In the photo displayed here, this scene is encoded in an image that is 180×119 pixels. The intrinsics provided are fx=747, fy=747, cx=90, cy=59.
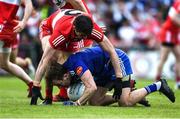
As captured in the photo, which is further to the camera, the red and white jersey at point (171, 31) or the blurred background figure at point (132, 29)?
the blurred background figure at point (132, 29)

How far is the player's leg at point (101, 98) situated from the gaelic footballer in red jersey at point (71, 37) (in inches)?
24.3

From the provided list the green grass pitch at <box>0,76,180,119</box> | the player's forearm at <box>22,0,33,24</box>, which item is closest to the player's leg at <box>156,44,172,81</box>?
the player's forearm at <box>22,0,33,24</box>

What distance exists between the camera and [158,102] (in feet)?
44.2

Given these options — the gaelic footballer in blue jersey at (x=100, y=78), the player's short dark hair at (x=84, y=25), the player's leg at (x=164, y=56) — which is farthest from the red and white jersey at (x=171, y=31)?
the player's short dark hair at (x=84, y=25)

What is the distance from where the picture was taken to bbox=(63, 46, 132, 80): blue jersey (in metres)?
12.0

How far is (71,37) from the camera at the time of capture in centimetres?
1170

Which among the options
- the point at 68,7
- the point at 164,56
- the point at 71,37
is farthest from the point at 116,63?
the point at 164,56

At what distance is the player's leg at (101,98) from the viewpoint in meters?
12.5

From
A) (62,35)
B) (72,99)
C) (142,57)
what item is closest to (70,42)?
(62,35)

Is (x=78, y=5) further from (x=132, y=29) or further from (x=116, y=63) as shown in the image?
(x=132, y=29)

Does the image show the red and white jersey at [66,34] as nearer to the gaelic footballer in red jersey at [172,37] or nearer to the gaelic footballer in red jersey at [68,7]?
the gaelic footballer in red jersey at [68,7]

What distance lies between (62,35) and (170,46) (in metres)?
8.36

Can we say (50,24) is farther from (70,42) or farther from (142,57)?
(142,57)

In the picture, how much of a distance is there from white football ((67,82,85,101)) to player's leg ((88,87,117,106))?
0.22 metres
